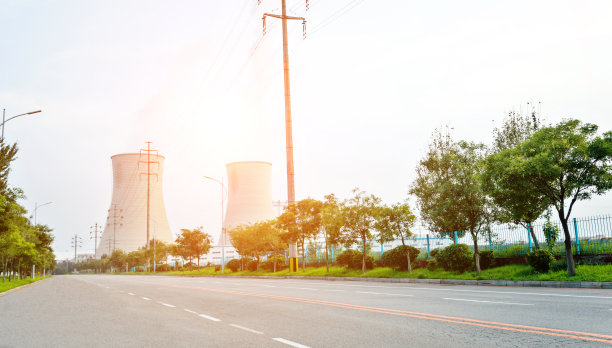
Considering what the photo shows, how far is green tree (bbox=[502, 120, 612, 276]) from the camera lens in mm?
16906

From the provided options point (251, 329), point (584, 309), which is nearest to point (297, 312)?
point (251, 329)

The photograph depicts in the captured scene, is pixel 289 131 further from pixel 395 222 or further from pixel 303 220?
pixel 395 222

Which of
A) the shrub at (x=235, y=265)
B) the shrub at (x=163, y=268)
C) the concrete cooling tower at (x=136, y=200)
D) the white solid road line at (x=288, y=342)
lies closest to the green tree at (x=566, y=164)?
the white solid road line at (x=288, y=342)

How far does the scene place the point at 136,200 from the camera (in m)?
75.9

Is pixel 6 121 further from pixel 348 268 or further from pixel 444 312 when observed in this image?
pixel 444 312

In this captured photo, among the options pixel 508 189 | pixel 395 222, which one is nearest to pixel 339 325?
pixel 508 189

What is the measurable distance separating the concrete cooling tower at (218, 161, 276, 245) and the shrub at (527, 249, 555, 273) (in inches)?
1810

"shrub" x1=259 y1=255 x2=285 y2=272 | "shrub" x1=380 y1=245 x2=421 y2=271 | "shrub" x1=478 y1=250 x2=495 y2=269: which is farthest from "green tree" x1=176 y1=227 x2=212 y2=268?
"shrub" x1=478 y1=250 x2=495 y2=269

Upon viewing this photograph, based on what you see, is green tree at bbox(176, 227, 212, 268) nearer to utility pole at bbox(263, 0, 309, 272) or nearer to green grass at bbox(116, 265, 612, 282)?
utility pole at bbox(263, 0, 309, 272)

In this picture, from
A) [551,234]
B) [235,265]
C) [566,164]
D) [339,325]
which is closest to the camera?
[339,325]

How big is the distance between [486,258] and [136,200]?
63.5 metres

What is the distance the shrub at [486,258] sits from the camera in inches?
887

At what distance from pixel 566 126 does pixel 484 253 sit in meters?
7.44

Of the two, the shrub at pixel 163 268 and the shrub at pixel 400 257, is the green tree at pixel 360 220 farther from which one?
the shrub at pixel 163 268
